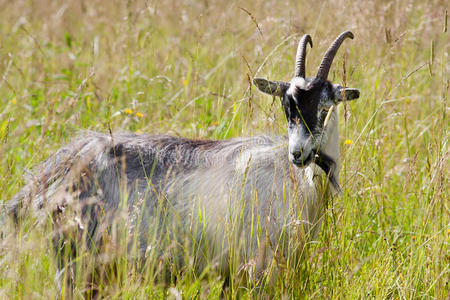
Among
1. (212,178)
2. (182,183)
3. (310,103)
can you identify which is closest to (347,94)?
(310,103)

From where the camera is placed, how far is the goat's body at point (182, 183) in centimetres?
337

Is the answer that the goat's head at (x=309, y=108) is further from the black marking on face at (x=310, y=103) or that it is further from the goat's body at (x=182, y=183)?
the goat's body at (x=182, y=183)

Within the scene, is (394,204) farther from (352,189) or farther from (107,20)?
(107,20)

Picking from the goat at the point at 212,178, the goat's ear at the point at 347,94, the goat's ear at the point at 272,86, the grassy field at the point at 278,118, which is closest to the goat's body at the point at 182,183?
the goat at the point at 212,178

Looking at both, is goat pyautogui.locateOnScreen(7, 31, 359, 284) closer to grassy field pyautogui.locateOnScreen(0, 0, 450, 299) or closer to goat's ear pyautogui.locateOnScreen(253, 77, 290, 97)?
goat's ear pyautogui.locateOnScreen(253, 77, 290, 97)

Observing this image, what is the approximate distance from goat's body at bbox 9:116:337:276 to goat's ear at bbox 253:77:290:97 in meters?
0.33

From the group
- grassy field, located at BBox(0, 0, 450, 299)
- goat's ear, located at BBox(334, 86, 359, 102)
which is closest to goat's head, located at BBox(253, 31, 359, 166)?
goat's ear, located at BBox(334, 86, 359, 102)

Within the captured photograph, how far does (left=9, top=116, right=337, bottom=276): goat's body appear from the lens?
337 cm

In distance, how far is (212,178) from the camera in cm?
358

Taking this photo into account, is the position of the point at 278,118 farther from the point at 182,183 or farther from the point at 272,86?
the point at 182,183

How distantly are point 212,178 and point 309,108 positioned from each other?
803 mm

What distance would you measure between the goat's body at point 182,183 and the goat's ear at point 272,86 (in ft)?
1.07

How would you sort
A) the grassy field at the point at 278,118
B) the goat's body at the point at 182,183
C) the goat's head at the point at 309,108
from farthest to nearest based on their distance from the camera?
the goat's body at the point at 182,183 → the goat's head at the point at 309,108 → the grassy field at the point at 278,118

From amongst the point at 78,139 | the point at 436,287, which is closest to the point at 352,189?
the point at 436,287
